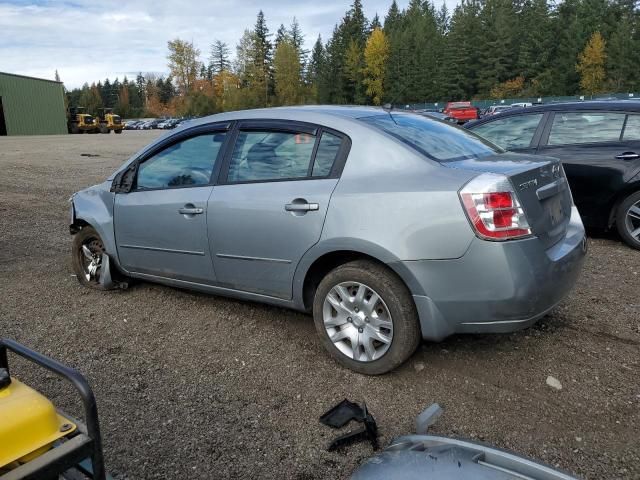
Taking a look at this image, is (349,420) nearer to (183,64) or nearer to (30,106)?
(30,106)

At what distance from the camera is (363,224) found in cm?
320

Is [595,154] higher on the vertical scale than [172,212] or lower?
higher

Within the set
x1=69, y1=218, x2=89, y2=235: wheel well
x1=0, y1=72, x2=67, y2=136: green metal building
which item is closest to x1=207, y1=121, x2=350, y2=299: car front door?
x1=69, y1=218, x2=89, y2=235: wheel well

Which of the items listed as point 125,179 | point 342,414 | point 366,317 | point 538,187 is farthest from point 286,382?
point 125,179

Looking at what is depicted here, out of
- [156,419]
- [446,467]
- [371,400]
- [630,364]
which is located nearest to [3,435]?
[446,467]

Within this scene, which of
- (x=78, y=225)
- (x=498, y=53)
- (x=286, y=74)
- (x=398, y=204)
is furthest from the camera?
(x=286, y=74)

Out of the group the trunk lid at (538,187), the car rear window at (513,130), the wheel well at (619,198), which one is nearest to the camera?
the trunk lid at (538,187)

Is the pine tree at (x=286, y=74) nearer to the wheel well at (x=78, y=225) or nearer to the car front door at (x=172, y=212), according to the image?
the wheel well at (x=78, y=225)

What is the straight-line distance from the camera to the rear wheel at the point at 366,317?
3162 millimetres

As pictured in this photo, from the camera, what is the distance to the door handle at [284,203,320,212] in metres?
3.39

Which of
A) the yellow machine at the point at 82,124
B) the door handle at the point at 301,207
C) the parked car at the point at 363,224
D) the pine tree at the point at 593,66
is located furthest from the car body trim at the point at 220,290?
the pine tree at the point at 593,66

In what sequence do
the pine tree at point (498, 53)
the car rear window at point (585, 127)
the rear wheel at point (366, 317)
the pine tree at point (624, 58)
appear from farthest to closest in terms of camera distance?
the pine tree at point (498, 53) → the pine tree at point (624, 58) → the car rear window at point (585, 127) → the rear wheel at point (366, 317)

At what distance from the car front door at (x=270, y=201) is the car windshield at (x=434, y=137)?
1.23ft

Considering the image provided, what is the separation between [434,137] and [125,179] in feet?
8.68
